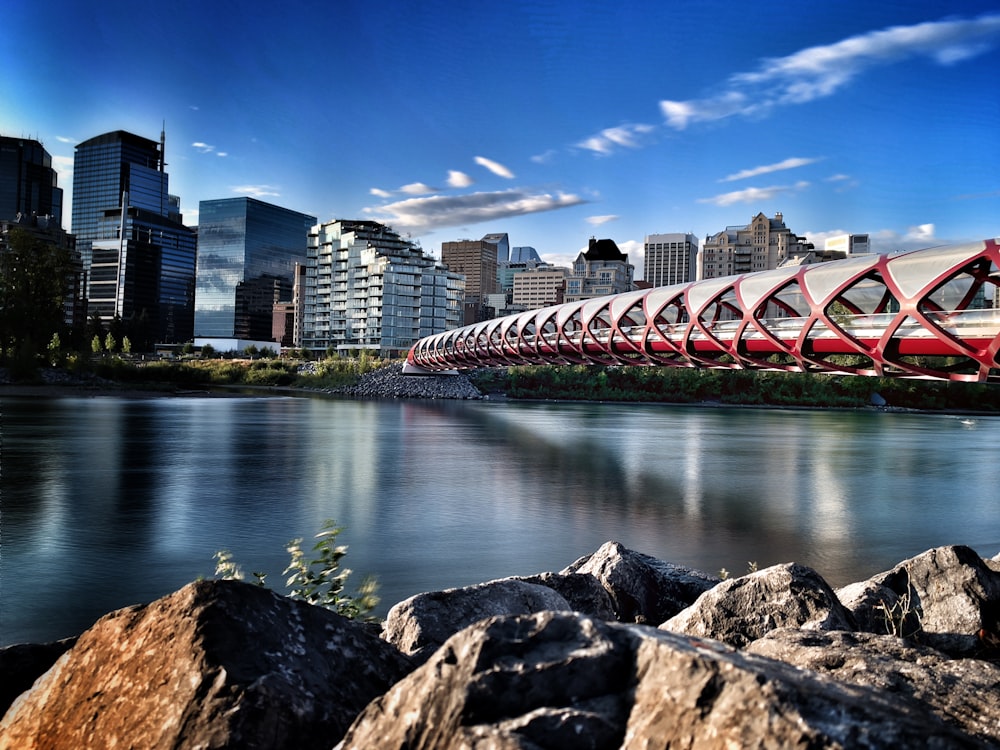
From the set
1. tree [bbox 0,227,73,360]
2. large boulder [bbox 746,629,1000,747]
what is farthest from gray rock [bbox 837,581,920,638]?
tree [bbox 0,227,73,360]

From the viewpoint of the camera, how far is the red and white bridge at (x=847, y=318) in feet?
67.5

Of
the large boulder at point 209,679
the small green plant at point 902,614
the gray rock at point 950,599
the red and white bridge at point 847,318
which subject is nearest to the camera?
the large boulder at point 209,679

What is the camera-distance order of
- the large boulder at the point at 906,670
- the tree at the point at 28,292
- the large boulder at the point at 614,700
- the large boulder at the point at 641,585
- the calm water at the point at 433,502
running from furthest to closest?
the tree at the point at 28,292 → the calm water at the point at 433,502 → the large boulder at the point at 641,585 → the large boulder at the point at 906,670 → the large boulder at the point at 614,700

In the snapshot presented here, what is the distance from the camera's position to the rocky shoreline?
2549mm

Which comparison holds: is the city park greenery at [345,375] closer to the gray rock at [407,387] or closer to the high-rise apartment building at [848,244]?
the gray rock at [407,387]

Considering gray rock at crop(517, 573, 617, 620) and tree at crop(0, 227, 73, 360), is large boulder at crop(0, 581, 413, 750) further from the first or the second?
tree at crop(0, 227, 73, 360)

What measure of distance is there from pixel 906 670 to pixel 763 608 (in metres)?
2.67

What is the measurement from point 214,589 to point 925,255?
23435mm

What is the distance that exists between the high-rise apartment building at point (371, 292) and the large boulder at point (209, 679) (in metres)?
138

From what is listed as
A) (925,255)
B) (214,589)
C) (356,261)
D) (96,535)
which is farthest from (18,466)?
(356,261)

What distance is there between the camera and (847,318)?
23.9 meters

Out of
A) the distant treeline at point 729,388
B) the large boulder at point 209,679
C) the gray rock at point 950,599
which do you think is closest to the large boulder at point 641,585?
the gray rock at point 950,599

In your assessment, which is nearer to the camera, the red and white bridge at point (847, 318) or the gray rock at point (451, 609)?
the gray rock at point (451, 609)

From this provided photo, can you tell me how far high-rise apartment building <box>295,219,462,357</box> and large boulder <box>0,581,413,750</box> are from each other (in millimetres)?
138057
